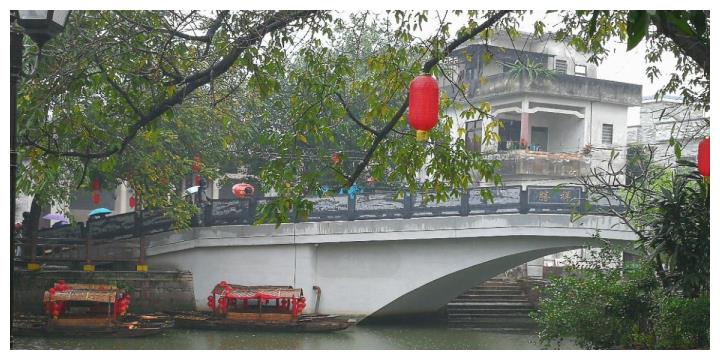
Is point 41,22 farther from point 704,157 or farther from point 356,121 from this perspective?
point 704,157

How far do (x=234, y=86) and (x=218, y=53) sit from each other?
0.53 metres

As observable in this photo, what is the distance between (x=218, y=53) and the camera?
5398 millimetres

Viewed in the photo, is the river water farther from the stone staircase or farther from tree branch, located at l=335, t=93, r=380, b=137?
tree branch, located at l=335, t=93, r=380, b=137

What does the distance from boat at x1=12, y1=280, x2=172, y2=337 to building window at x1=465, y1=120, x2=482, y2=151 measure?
2851mm

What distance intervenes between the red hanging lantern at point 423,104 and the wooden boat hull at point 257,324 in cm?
312

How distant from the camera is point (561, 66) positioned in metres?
6.32

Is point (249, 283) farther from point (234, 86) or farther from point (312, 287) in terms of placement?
point (234, 86)

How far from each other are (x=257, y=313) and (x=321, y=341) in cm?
61

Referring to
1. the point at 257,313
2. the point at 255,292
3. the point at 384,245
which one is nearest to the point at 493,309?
the point at 384,245

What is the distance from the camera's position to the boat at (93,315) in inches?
259

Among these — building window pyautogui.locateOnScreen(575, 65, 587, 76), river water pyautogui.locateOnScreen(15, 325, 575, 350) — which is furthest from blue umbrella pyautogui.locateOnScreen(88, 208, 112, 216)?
building window pyautogui.locateOnScreen(575, 65, 587, 76)

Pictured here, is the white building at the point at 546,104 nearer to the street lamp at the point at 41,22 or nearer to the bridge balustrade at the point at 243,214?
the bridge balustrade at the point at 243,214

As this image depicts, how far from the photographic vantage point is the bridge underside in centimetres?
710

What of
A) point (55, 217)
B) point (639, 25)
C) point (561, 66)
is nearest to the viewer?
point (639, 25)
